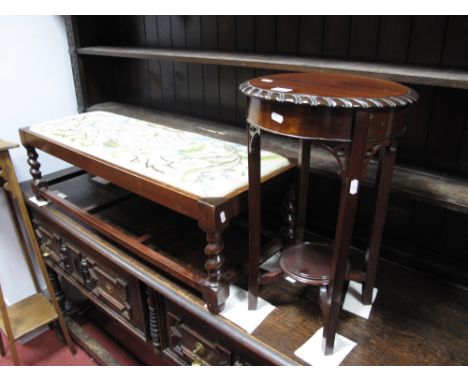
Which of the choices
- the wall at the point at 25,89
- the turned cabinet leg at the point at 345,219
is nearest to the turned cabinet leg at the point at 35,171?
the wall at the point at 25,89

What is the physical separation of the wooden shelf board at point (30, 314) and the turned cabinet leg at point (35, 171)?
0.51 m

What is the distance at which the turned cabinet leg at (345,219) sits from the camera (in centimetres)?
68

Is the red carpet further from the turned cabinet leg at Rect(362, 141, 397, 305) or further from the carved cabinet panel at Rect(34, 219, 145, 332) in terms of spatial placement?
the turned cabinet leg at Rect(362, 141, 397, 305)

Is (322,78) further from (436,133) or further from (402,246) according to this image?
(402,246)

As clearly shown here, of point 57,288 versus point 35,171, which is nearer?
point 35,171

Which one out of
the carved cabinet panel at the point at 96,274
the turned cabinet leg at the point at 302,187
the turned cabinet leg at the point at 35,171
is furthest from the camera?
A: the turned cabinet leg at the point at 35,171

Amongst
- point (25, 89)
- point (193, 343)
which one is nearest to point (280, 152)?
point (193, 343)

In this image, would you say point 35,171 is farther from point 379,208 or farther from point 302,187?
point 379,208

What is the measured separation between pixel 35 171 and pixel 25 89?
Answer: 16.1 inches

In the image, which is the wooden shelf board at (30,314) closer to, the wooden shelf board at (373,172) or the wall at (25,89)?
the wall at (25,89)

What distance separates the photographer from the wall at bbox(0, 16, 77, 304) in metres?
1.61

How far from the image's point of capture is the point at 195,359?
112cm

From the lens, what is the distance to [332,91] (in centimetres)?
74

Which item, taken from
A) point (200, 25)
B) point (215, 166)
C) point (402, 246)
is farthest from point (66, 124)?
point (402, 246)
